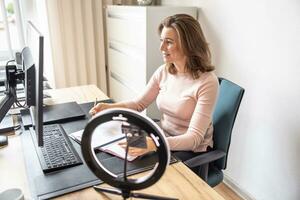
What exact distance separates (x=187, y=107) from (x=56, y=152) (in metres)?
0.63

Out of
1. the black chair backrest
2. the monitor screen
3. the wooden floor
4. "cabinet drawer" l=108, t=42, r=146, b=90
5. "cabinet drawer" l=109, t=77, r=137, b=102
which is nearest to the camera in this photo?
the monitor screen

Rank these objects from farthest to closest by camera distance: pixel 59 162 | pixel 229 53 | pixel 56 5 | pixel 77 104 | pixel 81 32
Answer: pixel 81 32 → pixel 56 5 → pixel 229 53 → pixel 77 104 → pixel 59 162

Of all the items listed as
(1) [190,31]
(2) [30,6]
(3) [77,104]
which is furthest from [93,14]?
(1) [190,31]

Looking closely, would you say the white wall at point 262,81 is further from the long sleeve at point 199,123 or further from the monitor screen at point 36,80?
the monitor screen at point 36,80

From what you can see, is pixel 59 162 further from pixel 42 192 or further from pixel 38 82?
pixel 38 82

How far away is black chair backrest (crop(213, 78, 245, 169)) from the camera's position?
1.35 meters

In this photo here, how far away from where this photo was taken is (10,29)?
2592mm

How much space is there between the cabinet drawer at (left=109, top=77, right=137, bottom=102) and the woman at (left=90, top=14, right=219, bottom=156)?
973 millimetres

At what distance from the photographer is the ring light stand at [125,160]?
72 cm

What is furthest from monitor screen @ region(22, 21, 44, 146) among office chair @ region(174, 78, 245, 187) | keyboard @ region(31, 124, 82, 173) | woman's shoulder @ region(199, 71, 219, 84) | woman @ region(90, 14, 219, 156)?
woman's shoulder @ region(199, 71, 219, 84)

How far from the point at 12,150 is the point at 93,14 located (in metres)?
1.77

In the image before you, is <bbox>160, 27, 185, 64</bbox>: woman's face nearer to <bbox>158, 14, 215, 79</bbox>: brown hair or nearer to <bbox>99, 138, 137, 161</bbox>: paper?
<bbox>158, 14, 215, 79</bbox>: brown hair

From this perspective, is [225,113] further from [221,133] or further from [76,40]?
[76,40]

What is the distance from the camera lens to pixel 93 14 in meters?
2.66
